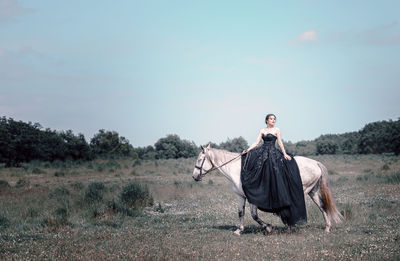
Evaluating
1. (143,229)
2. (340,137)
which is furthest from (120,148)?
(340,137)

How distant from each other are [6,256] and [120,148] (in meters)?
49.2

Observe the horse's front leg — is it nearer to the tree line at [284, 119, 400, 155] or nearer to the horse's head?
the horse's head

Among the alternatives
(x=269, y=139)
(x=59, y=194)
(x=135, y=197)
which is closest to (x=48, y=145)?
(x=59, y=194)

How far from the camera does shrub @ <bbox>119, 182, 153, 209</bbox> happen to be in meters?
15.3

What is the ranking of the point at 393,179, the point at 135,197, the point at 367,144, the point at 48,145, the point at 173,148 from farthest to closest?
the point at 173,148, the point at 367,144, the point at 48,145, the point at 393,179, the point at 135,197

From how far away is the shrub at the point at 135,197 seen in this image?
50.2ft

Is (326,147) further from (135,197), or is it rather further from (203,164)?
(203,164)

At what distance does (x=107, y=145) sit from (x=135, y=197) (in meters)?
40.6

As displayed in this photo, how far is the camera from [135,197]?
51.1ft

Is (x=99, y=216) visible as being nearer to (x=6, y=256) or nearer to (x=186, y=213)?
(x=186, y=213)

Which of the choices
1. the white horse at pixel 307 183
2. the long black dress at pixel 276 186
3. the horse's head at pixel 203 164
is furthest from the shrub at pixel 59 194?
the long black dress at pixel 276 186

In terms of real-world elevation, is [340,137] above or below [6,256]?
above

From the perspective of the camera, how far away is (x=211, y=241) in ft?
29.3

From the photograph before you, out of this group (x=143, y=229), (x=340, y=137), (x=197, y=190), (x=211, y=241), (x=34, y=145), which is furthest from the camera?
(x=340, y=137)
